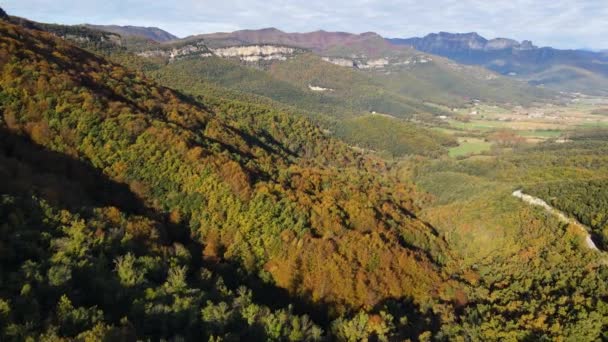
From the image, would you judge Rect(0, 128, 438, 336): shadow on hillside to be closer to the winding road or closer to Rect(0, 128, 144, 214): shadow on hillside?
Rect(0, 128, 144, 214): shadow on hillside

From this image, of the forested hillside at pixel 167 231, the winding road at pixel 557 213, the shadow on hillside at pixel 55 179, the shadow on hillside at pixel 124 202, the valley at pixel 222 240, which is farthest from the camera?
the winding road at pixel 557 213

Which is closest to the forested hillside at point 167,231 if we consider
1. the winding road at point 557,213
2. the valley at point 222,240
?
the valley at point 222,240

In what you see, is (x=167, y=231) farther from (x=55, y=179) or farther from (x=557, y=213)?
(x=557, y=213)

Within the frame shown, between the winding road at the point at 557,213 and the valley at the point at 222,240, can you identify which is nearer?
the valley at the point at 222,240

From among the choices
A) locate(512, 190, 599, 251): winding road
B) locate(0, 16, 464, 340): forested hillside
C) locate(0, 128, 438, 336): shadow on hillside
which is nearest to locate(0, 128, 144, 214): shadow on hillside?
locate(0, 128, 438, 336): shadow on hillside

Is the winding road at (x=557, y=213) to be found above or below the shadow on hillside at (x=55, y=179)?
below

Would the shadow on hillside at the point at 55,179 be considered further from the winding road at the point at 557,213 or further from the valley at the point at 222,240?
the winding road at the point at 557,213
